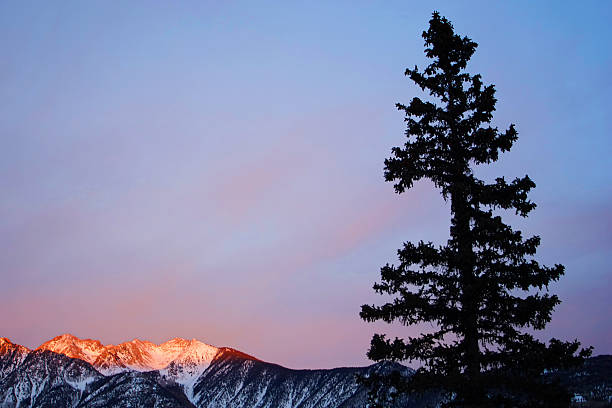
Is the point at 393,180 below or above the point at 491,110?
below

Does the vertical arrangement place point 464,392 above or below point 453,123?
below

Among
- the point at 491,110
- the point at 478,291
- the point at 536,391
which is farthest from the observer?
the point at 491,110

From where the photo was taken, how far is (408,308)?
1859 centimetres

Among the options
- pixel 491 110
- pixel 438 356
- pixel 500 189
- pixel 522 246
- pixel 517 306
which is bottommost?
pixel 438 356

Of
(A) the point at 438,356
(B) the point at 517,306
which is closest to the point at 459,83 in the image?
(B) the point at 517,306

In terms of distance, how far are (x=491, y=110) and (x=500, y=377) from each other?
875 cm

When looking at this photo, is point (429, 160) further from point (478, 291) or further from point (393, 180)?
point (478, 291)

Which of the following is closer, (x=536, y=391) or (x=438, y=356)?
(x=536, y=391)

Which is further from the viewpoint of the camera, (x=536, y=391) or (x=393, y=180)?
(x=393, y=180)

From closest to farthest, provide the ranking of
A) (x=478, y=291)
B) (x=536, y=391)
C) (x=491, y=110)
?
(x=536, y=391) < (x=478, y=291) < (x=491, y=110)

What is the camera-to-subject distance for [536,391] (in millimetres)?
16875

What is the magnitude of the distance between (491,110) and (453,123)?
4.36ft

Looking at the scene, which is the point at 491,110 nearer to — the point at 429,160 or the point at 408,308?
the point at 429,160

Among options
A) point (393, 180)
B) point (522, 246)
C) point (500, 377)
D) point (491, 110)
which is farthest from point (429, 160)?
point (500, 377)
